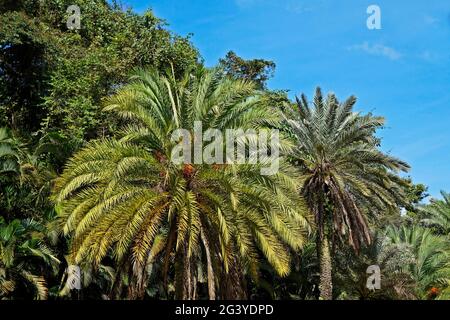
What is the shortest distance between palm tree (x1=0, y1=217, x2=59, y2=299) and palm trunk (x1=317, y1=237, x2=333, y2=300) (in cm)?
999

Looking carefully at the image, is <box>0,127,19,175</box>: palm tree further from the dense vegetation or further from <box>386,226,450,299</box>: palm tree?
<box>386,226,450,299</box>: palm tree

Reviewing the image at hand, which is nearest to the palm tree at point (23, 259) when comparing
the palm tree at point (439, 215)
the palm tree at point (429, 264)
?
the palm tree at point (429, 264)

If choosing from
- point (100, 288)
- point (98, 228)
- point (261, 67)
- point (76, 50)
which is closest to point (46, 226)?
point (100, 288)

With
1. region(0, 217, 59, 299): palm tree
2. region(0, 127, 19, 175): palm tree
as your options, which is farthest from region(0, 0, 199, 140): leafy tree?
region(0, 217, 59, 299): palm tree

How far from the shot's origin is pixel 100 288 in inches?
923

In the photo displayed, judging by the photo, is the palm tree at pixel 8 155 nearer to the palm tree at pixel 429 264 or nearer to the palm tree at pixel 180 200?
the palm tree at pixel 180 200

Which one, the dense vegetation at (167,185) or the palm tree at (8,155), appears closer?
the dense vegetation at (167,185)

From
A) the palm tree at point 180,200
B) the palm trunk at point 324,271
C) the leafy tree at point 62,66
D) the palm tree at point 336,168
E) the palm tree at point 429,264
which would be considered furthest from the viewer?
the palm tree at point 429,264

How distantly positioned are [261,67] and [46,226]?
21496 millimetres

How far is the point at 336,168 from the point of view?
24219 millimetres

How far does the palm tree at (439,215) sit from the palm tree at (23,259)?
A: 28017mm

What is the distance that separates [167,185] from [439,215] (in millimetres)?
31044

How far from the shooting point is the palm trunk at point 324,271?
2428 cm
